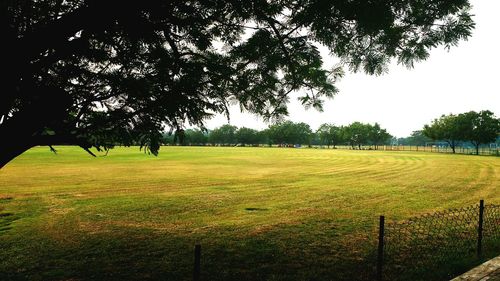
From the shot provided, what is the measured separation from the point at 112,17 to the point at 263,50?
2.02 meters

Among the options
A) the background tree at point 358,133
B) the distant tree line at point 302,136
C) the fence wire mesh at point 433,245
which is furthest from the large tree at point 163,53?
the background tree at point 358,133

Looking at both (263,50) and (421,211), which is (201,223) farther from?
(421,211)

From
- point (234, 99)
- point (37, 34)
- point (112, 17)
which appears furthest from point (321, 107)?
point (37, 34)

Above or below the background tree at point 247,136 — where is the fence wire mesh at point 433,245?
below

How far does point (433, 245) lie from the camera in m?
8.05

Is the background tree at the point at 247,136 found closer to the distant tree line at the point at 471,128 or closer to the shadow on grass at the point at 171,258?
the distant tree line at the point at 471,128

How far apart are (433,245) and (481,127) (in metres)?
72.9

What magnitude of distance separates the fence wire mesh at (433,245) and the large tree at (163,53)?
13.7 feet

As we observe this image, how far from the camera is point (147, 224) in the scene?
1064 centimetres

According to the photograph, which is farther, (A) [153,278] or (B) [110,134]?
(A) [153,278]

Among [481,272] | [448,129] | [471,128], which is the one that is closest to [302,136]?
[448,129]

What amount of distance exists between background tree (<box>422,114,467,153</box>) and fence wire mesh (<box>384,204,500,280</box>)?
6919cm

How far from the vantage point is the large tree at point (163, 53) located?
3.46 meters

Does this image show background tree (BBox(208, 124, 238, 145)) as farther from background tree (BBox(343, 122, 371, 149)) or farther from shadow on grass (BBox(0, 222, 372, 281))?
shadow on grass (BBox(0, 222, 372, 281))
